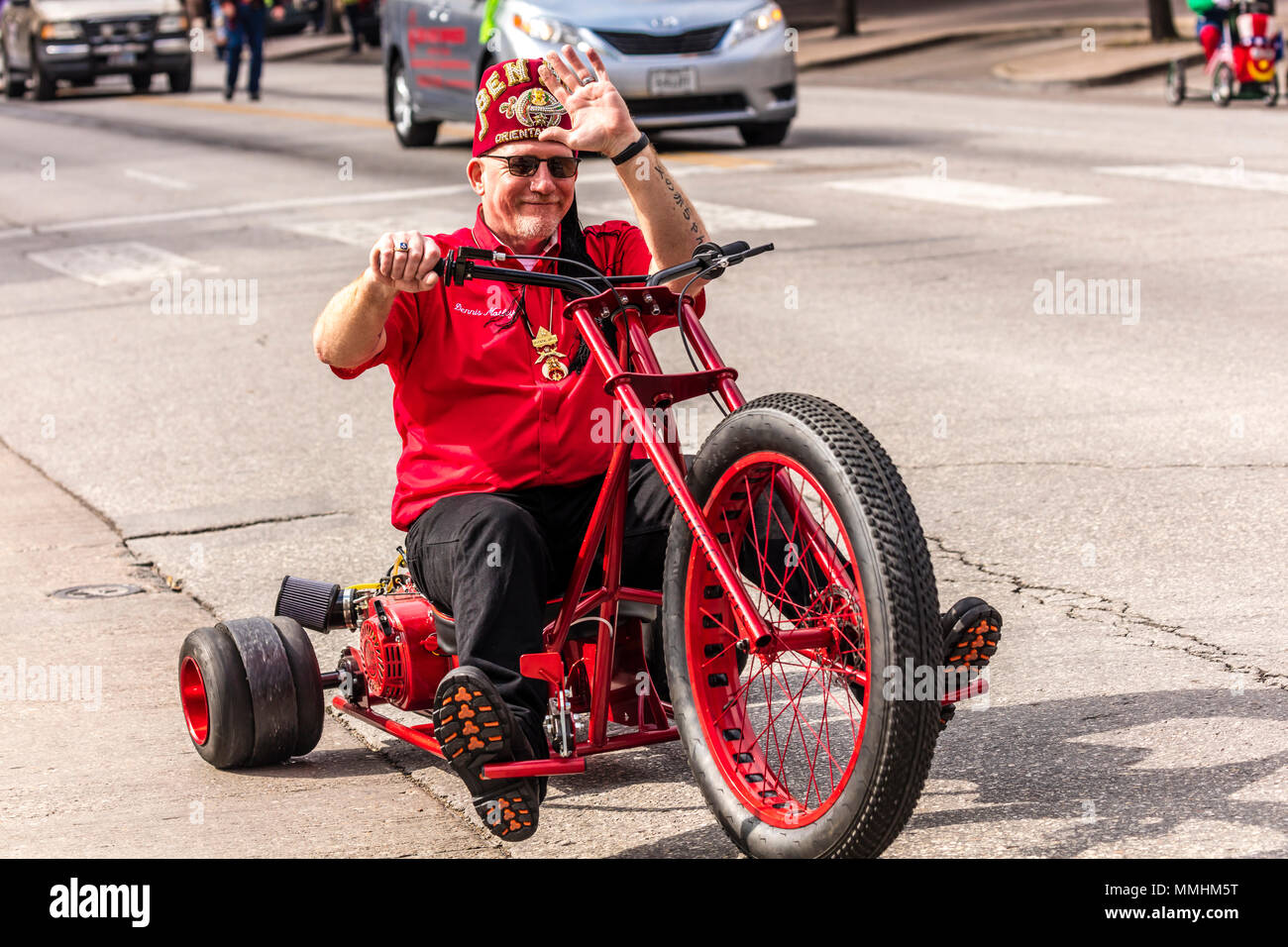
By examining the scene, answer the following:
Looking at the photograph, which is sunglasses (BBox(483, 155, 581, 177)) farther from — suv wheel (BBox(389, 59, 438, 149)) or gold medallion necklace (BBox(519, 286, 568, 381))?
suv wheel (BBox(389, 59, 438, 149))

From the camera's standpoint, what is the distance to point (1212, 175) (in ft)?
44.9

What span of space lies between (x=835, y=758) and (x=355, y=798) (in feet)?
3.42

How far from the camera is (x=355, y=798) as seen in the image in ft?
13.7

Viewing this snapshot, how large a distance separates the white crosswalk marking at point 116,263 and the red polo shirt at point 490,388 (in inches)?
331

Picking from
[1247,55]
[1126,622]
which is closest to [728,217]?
[1126,622]

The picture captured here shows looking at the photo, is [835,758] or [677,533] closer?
[677,533]

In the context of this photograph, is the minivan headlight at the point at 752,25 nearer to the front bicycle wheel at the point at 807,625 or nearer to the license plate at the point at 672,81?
the license plate at the point at 672,81

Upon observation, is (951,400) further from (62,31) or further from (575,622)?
(62,31)

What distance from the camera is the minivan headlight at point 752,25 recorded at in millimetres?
16344
